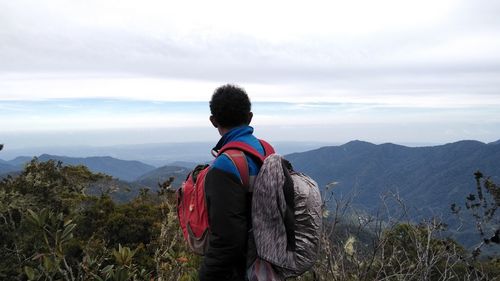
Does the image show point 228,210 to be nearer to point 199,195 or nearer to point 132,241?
point 199,195

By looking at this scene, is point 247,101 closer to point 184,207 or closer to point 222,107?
point 222,107

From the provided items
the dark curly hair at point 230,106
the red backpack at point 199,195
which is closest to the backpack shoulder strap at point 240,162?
the red backpack at point 199,195

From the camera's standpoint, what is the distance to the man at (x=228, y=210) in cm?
226

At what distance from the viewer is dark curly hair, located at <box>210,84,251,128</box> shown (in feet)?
8.29

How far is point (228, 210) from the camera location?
2254 millimetres

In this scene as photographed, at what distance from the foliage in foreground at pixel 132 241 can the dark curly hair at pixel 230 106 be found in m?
0.64

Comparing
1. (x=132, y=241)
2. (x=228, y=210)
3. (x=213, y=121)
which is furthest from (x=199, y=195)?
(x=132, y=241)

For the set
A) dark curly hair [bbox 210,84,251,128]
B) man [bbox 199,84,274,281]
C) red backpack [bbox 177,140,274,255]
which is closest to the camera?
man [bbox 199,84,274,281]

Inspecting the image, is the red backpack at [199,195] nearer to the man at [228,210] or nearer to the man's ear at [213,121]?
the man at [228,210]

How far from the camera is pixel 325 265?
10.4 feet

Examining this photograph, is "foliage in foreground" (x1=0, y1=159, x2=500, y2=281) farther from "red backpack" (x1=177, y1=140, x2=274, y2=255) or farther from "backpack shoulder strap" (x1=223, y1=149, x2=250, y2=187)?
"backpack shoulder strap" (x1=223, y1=149, x2=250, y2=187)

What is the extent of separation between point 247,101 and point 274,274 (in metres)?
0.94

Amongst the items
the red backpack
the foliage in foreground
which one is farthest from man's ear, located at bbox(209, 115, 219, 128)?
the foliage in foreground

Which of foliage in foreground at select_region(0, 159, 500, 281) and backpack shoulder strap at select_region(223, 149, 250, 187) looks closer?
foliage in foreground at select_region(0, 159, 500, 281)
